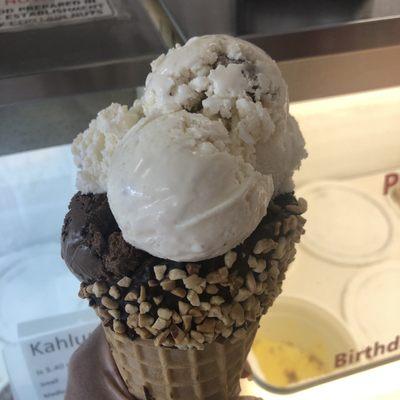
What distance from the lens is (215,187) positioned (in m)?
0.56

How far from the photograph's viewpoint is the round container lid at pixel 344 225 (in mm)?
1267

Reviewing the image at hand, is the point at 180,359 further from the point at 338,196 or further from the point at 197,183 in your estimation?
the point at 338,196

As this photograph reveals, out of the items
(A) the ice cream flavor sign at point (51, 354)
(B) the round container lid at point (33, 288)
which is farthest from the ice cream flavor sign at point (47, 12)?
(A) the ice cream flavor sign at point (51, 354)

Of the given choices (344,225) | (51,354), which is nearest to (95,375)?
(51,354)

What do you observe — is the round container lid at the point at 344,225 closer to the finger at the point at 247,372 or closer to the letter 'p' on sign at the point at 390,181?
the letter 'p' on sign at the point at 390,181

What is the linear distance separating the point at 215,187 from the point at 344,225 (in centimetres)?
85

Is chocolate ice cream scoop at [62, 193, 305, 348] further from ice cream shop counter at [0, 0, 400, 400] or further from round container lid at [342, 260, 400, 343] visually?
round container lid at [342, 260, 400, 343]

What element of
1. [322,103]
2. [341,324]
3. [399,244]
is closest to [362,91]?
[322,103]

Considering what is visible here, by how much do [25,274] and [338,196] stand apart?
29.3 inches

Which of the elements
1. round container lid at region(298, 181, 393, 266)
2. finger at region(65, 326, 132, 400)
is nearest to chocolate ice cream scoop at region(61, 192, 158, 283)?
finger at region(65, 326, 132, 400)

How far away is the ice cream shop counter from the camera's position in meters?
0.61

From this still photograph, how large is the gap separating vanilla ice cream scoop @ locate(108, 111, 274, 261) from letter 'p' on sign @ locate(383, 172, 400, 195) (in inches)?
34.4

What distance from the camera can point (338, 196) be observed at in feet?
4.53

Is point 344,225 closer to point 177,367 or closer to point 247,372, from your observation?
point 247,372
